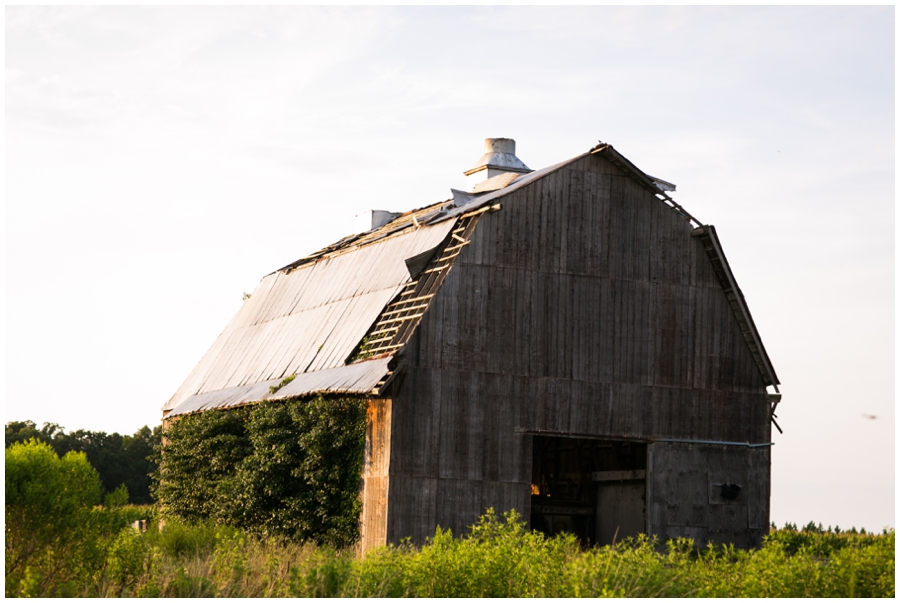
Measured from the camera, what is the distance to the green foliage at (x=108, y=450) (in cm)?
6012

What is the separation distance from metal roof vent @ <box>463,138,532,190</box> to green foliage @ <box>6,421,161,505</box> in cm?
3032

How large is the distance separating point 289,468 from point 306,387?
182 cm

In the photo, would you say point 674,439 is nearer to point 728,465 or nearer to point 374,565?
point 728,465

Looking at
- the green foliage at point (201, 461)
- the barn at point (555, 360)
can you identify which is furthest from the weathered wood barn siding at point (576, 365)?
the green foliage at point (201, 461)

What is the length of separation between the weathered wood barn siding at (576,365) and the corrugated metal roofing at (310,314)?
2.29 metres

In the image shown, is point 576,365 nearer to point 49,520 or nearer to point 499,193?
point 499,193

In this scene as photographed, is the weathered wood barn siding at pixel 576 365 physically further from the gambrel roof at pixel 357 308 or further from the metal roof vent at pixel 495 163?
the metal roof vent at pixel 495 163

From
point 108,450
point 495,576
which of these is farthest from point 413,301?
point 108,450

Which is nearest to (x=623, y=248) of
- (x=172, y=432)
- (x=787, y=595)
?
(x=787, y=595)

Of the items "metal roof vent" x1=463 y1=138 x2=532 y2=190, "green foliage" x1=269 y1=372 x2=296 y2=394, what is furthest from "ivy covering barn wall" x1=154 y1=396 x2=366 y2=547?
"metal roof vent" x1=463 y1=138 x2=532 y2=190

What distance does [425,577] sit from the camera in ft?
60.7

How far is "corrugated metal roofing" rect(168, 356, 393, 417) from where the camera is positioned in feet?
81.5

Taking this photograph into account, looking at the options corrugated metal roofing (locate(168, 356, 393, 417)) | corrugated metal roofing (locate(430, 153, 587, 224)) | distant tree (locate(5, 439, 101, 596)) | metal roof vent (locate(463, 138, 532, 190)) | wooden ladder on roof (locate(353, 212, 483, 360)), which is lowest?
distant tree (locate(5, 439, 101, 596))

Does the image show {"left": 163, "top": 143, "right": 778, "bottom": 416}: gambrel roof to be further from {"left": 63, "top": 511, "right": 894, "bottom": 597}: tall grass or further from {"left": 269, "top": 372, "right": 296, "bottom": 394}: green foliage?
{"left": 63, "top": 511, "right": 894, "bottom": 597}: tall grass
